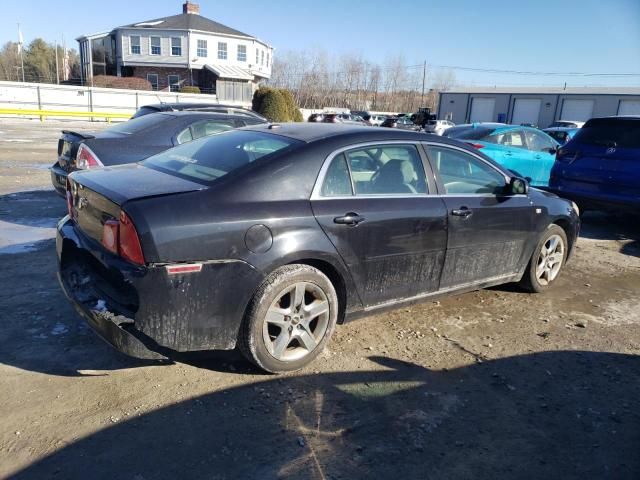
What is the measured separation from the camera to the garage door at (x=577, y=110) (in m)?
47.2

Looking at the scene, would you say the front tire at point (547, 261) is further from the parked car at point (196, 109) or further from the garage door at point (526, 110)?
the garage door at point (526, 110)

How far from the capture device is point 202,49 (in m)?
49.9

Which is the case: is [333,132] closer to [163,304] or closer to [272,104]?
[163,304]

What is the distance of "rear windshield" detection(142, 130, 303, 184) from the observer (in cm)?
350

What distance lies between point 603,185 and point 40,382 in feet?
25.6

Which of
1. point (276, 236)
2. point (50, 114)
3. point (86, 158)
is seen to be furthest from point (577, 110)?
point (276, 236)

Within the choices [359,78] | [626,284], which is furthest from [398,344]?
[359,78]

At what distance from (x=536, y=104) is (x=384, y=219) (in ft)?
171

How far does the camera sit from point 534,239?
498cm

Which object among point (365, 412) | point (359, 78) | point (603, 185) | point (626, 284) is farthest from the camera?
point (359, 78)

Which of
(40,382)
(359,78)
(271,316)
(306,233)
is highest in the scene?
(359,78)

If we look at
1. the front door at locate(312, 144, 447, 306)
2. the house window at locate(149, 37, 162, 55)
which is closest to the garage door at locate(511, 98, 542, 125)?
the house window at locate(149, 37, 162, 55)

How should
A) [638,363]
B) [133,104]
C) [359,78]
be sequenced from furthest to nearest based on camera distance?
[359,78]
[133,104]
[638,363]

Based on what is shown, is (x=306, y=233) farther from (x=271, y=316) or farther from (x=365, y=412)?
(x=365, y=412)
